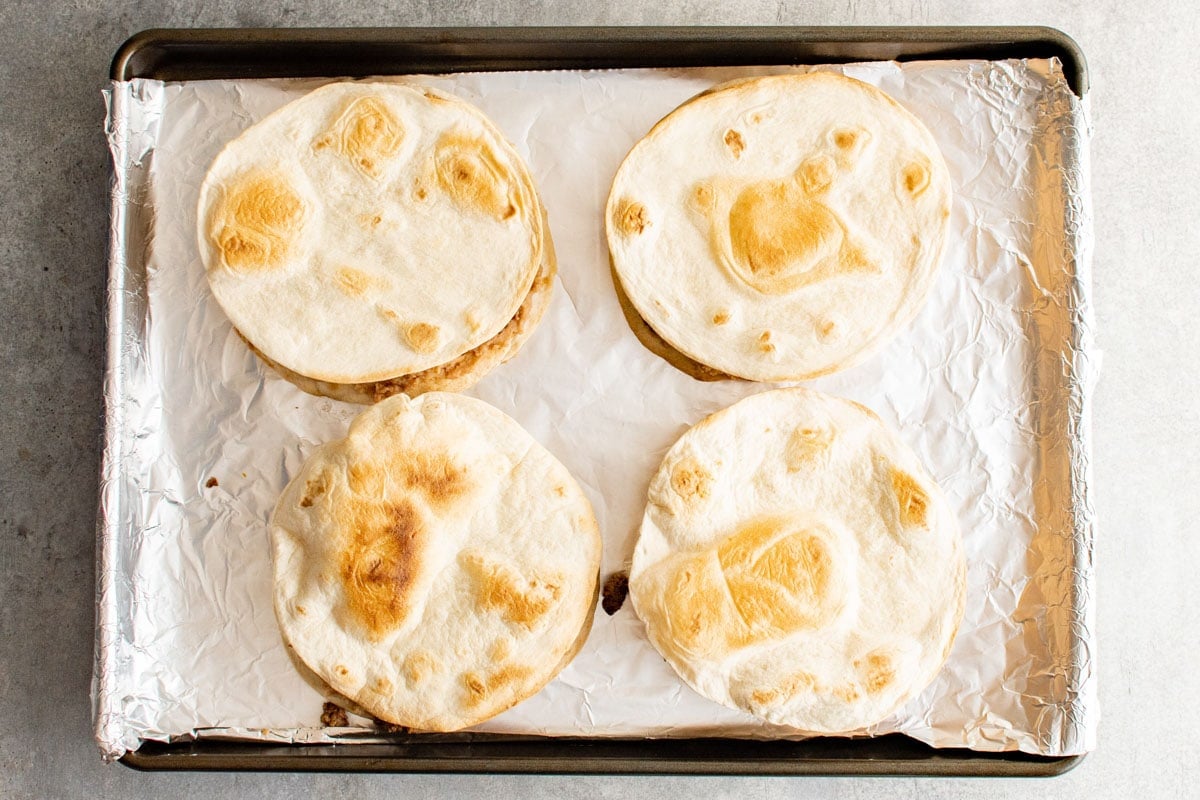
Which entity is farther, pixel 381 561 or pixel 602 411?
pixel 602 411

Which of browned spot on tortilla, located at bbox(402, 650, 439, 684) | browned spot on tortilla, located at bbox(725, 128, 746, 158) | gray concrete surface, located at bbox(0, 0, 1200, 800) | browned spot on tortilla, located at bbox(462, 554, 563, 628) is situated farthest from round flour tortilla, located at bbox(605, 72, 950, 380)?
browned spot on tortilla, located at bbox(402, 650, 439, 684)

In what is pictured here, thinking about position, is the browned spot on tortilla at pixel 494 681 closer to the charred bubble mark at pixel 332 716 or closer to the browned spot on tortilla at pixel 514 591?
the browned spot on tortilla at pixel 514 591

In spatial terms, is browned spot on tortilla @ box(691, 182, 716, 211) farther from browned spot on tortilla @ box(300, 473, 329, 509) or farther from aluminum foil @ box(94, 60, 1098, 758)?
browned spot on tortilla @ box(300, 473, 329, 509)

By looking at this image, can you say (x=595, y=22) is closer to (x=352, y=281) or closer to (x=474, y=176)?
(x=474, y=176)

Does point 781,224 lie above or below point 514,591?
above

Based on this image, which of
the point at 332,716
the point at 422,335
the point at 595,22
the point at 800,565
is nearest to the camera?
the point at 800,565

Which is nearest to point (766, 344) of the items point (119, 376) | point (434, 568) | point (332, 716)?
point (434, 568)
